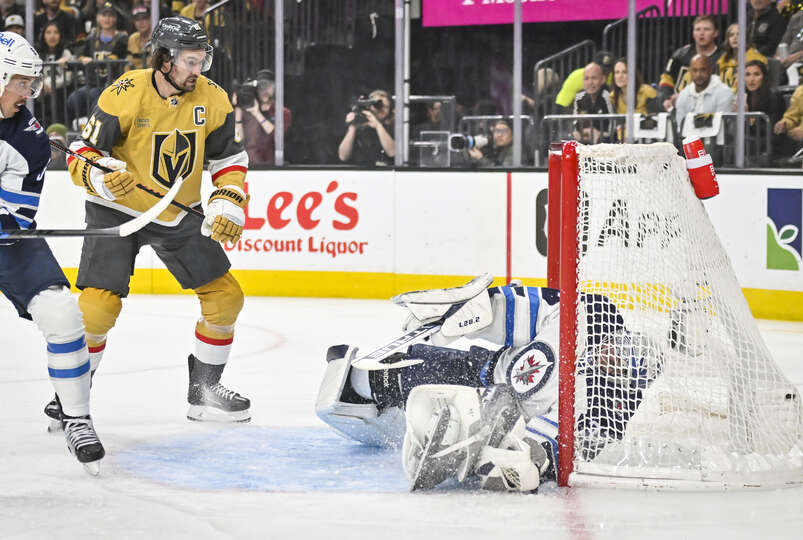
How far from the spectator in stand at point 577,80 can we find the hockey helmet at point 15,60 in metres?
4.27

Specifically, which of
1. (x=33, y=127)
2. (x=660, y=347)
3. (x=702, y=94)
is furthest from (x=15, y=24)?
(x=660, y=347)

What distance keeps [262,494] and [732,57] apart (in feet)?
14.4

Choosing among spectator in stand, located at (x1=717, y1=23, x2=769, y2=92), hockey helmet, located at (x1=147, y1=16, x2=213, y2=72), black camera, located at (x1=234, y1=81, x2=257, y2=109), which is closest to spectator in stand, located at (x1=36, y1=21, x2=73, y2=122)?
black camera, located at (x1=234, y1=81, x2=257, y2=109)

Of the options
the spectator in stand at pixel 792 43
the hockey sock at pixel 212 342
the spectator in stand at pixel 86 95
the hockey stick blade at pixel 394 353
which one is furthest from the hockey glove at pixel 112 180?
the spectator in stand at pixel 86 95

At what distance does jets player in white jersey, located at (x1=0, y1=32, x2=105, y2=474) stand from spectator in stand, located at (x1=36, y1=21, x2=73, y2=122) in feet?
15.4

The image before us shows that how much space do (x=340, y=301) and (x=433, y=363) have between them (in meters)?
3.53

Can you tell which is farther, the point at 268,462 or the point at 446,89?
the point at 446,89

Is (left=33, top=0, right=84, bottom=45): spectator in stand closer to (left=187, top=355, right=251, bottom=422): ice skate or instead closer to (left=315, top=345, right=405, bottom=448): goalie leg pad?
(left=187, top=355, right=251, bottom=422): ice skate

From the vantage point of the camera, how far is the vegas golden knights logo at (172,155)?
11.2 ft

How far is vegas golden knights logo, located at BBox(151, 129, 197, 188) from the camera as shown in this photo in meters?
3.41

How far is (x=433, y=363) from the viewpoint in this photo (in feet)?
9.87

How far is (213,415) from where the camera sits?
355 cm

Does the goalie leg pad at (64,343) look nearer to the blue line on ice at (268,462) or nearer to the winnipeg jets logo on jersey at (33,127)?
the blue line on ice at (268,462)

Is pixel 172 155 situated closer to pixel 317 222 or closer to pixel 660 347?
pixel 660 347
